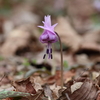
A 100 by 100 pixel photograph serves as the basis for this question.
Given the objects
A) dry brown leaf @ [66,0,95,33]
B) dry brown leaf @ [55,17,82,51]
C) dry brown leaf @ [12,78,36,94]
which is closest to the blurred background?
dry brown leaf @ [55,17,82,51]

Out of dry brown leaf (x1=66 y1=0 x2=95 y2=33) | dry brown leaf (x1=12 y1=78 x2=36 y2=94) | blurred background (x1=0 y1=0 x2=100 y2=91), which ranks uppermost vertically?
dry brown leaf (x1=66 y1=0 x2=95 y2=33)

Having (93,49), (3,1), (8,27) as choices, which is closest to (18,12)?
(3,1)

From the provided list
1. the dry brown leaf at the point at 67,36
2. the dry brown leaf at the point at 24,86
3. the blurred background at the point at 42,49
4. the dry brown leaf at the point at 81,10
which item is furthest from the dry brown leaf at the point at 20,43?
the dry brown leaf at the point at 81,10

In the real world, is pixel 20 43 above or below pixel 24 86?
above

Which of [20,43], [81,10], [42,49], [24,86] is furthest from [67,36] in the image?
[81,10]

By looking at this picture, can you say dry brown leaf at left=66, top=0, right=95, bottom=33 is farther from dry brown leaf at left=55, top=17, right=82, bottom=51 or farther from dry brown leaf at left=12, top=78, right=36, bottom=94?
dry brown leaf at left=12, top=78, right=36, bottom=94

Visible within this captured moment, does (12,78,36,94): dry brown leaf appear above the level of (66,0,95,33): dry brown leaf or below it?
below

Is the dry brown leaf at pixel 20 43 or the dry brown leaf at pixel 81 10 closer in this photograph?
the dry brown leaf at pixel 20 43

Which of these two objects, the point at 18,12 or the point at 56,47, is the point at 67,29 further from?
the point at 18,12

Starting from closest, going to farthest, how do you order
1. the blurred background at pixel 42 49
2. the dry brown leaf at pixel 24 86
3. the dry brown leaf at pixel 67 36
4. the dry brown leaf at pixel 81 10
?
1. the dry brown leaf at pixel 24 86
2. the blurred background at pixel 42 49
3. the dry brown leaf at pixel 67 36
4. the dry brown leaf at pixel 81 10

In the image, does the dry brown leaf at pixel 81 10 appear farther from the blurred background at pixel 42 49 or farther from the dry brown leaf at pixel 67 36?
the dry brown leaf at pixel 67 36

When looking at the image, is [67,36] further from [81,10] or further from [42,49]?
[81,10]
